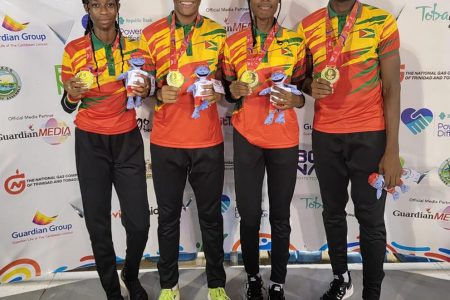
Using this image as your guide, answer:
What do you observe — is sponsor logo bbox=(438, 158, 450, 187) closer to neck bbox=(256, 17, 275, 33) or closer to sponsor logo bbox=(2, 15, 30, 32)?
neck bbox=(256, 17, 275, 33)

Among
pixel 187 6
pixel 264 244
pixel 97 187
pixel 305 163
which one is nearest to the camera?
pixel 187 6

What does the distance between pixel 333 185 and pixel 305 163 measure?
0.63 m

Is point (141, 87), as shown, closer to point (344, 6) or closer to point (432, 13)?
point (344, 6)

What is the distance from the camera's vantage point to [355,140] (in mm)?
2105

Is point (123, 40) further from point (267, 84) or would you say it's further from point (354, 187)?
point (354, 187)

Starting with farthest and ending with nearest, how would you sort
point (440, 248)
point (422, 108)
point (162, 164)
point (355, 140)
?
point (440, 248)
point (422, 108)
point (162, 164)
point (355, 140)

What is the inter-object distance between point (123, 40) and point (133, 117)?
425 mm

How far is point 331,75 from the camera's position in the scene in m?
1.99

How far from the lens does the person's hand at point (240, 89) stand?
6.79 ft

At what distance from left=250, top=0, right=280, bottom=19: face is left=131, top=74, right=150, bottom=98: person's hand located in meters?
0.67

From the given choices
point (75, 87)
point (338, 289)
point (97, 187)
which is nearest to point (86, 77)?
point (75, 87)

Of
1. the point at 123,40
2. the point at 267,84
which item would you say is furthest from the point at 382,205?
the point at 123,40

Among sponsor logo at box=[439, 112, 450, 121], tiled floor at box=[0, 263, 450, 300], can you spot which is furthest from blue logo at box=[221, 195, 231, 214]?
sponsor logo at box=[439, 112, 450, 121]

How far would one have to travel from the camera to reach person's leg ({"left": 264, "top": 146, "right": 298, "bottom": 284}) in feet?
7.29
